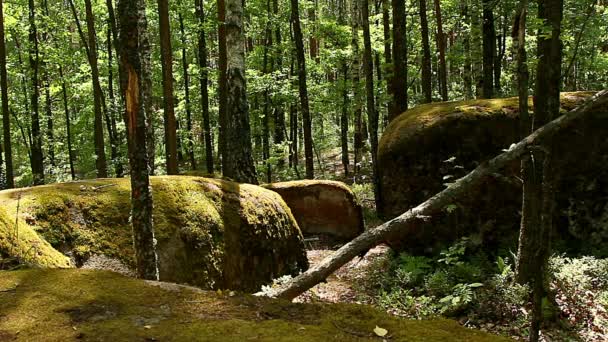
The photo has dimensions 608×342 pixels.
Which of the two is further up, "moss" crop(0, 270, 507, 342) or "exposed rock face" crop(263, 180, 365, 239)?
"moss" crop(0, 270, 507, 342)

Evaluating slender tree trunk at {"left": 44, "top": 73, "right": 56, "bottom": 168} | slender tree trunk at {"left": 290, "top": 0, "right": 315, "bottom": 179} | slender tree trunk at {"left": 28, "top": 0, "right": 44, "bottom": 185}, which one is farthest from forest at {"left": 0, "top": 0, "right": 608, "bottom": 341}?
slender tree trunk at {"left": 44, "top": 73, "right": 56, "bottom": 168}

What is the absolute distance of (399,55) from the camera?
13461mm

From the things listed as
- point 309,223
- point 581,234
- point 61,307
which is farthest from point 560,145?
point 61,307

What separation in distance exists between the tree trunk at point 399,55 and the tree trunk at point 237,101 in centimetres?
467

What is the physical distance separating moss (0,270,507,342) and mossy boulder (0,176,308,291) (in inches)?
76.7

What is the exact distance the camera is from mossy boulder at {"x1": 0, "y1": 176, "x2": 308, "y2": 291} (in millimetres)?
5527

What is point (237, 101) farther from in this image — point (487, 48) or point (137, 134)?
point (487, 48)

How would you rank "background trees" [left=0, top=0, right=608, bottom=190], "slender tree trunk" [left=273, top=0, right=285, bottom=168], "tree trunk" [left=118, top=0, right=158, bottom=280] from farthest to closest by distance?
"slender tree trunk" [left=273, top=0, right=285, bottom=168]
"background trees" [left=0, top=0, right=608, bottom=190]
"tree trunk" [left=118, top=0, right=158, bottom=280]

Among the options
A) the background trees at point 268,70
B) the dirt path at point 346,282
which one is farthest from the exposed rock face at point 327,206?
the background trees at point 268,70

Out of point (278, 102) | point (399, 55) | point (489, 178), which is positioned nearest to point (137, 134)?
point (489, 178)

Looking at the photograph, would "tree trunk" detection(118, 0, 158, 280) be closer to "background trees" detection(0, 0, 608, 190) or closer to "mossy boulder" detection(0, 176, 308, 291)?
"mossy boulder" detection(0, 176, 308, 291)

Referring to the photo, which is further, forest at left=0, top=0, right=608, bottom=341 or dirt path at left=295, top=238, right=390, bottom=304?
dirt path at left=295, top=238, right=390, bottom=304

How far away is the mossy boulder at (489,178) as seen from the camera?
9.88 m

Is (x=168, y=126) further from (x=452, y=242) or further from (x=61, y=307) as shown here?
(x=61, y=307)
